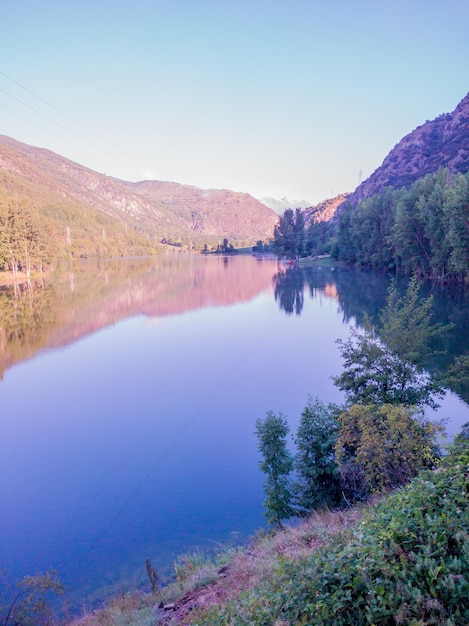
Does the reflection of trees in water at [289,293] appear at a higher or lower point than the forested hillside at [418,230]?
lower

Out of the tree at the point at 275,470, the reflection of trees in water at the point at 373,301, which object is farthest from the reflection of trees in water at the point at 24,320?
the reflection of trees in water at the point at 373,301

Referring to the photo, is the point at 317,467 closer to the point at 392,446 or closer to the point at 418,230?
the point at 392,446

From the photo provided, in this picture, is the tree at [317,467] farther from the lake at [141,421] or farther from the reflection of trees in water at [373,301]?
the reflection of trees in water at [373,301]

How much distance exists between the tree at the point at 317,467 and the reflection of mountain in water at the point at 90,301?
22.2 metres

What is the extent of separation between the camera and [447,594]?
3803 millimetres

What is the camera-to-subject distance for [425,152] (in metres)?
142

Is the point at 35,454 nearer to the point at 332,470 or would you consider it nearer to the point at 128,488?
the point at 128,488

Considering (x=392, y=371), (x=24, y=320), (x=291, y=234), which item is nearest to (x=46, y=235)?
(x=24, y=320)

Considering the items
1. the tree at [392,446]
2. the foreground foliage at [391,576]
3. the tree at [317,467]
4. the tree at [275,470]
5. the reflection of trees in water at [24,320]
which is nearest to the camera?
the foreground foliage at [391,576]

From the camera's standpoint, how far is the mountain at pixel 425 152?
126363 millimetres

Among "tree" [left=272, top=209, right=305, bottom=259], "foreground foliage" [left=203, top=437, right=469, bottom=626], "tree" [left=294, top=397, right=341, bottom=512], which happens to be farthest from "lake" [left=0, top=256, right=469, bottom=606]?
"tree" [left=272, top=209, right=305, bottom=259]

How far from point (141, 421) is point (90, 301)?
1439 inches

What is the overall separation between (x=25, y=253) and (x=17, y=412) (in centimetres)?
6260

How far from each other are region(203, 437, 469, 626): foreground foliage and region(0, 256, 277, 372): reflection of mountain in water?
2662 cm
